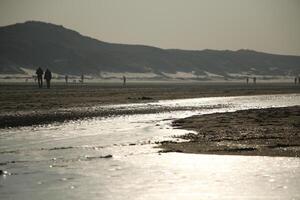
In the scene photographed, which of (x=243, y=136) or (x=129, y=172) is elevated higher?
(x=243, y=136)

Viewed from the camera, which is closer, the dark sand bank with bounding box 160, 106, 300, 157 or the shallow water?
the shallow water

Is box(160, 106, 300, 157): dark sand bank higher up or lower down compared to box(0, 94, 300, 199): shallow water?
higher up

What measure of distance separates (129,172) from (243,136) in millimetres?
6474

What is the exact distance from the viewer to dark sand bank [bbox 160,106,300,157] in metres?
13.8

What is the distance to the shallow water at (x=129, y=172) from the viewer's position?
894cm

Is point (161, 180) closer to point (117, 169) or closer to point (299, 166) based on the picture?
point (117, 169)

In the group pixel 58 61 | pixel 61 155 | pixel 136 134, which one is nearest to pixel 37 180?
pixel 61 155

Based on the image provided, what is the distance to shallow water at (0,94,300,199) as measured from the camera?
8938 mm

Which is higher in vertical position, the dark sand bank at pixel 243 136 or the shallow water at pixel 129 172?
the dark sand bank at pixel 243 136

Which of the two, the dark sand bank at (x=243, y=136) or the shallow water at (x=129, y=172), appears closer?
the shallow water at (x=129, y=172)

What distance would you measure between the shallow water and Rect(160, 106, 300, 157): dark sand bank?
0.86m

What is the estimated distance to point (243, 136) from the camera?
16562 millimetres

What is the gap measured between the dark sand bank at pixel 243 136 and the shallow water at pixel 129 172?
0.86m

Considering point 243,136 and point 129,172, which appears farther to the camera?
point 243,136
